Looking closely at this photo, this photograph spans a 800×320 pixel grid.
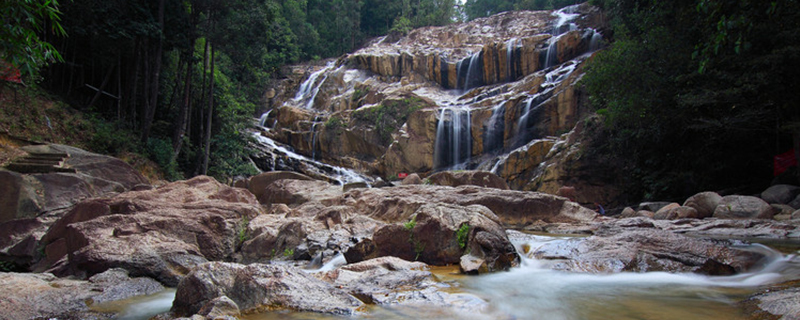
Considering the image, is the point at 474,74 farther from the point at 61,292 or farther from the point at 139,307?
the point at 61,292

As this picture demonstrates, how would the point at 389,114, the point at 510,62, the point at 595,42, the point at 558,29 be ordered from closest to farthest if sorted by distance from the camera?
the point at 595,42, the point at 389,114, the point at 510,62, the point at 558,29

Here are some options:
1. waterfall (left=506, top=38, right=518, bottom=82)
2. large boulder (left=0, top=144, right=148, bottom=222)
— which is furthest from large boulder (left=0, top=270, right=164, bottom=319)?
waterfall (left=506, top=38, right=518, bottom=82)

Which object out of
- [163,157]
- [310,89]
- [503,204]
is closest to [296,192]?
[503,204]

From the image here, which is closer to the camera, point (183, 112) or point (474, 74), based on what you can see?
point (183, 112)

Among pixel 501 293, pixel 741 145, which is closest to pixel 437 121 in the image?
pixel 741 145

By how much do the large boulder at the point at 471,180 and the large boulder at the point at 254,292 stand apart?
999 cm

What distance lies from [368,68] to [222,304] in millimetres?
34976

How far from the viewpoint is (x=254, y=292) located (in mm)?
3641

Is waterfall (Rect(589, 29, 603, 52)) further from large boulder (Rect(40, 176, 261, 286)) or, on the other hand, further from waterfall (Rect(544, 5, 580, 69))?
large boulder (Rect(40, 176, 261, 286))

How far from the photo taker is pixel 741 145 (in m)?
13.5

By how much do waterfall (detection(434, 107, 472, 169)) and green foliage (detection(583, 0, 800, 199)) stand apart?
9299 millimetres

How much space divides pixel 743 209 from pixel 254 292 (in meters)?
11.6

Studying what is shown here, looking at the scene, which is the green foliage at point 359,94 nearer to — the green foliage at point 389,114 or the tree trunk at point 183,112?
the green foliage at point 389,114

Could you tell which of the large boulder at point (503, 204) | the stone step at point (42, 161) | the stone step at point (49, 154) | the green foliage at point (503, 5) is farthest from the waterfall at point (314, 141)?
the green foliage at point (503, 5)
